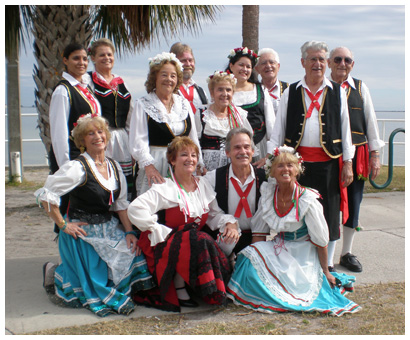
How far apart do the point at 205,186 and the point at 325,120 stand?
1.07 metres

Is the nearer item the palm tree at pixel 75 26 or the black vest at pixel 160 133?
the black vest at pixel 160 133

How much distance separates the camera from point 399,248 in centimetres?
482

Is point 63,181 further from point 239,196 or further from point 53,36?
point 53,36

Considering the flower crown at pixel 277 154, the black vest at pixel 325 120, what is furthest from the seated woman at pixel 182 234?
the black vest at pixel 325 120

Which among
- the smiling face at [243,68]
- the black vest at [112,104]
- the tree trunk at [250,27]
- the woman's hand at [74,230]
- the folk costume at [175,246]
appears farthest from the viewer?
the tree trunk at [250,27]

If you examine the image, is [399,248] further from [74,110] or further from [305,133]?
[74,110]

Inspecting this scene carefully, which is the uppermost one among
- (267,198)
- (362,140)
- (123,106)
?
(123,106)

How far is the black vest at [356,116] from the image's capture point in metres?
4.11

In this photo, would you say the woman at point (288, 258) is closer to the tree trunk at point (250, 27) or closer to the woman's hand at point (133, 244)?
the woman's hand at point (133, 244)

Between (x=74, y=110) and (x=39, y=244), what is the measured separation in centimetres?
195

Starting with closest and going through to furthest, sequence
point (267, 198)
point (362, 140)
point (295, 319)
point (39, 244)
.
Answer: point (295, 319), point (267, 198), point (362, 140), point (39, 244)

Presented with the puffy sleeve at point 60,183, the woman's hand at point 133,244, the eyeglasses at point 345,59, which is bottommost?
the woman's hand at point 133,244

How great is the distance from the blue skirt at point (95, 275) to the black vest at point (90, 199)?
0.09m

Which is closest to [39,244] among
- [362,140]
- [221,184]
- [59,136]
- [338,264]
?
[59,136]
